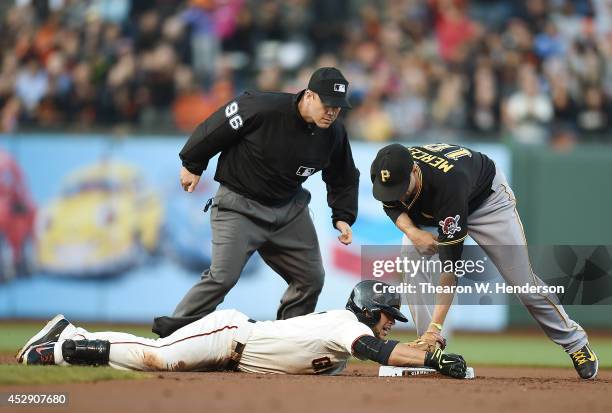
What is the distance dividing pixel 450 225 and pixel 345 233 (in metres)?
1.28

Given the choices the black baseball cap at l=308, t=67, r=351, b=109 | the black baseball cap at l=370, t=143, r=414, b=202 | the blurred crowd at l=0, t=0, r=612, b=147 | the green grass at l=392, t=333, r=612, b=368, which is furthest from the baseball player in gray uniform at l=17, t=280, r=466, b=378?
the blurred crowd at l=0, t=0, r=612, b=147

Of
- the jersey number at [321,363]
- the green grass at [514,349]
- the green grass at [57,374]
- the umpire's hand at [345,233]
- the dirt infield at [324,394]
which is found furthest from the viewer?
the green grass at [514,349]

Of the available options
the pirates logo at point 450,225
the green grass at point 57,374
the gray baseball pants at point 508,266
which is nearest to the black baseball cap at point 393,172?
the pirates logo at point 450,225

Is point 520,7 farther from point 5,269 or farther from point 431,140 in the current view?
point 5,269

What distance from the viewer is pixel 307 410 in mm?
5383

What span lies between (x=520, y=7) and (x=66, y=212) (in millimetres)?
7241

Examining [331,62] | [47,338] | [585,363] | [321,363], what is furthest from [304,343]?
[331,62]

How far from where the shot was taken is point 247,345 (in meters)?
7.21

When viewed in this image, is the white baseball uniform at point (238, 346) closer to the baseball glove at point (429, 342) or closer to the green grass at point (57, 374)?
the green grass at point (57, 374)

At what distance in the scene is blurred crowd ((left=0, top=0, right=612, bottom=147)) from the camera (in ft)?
45.7

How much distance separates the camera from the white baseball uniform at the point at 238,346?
701cm

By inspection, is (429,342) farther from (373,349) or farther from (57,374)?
(57,374)

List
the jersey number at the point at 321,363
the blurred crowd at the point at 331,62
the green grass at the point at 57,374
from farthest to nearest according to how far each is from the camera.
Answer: the blurred crowd at the point at 331,62
the jersey number at the point at 321,363
the green grass at the point at 57,374

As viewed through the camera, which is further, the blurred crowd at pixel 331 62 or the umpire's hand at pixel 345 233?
the blurred crowd at pixel 331 62
